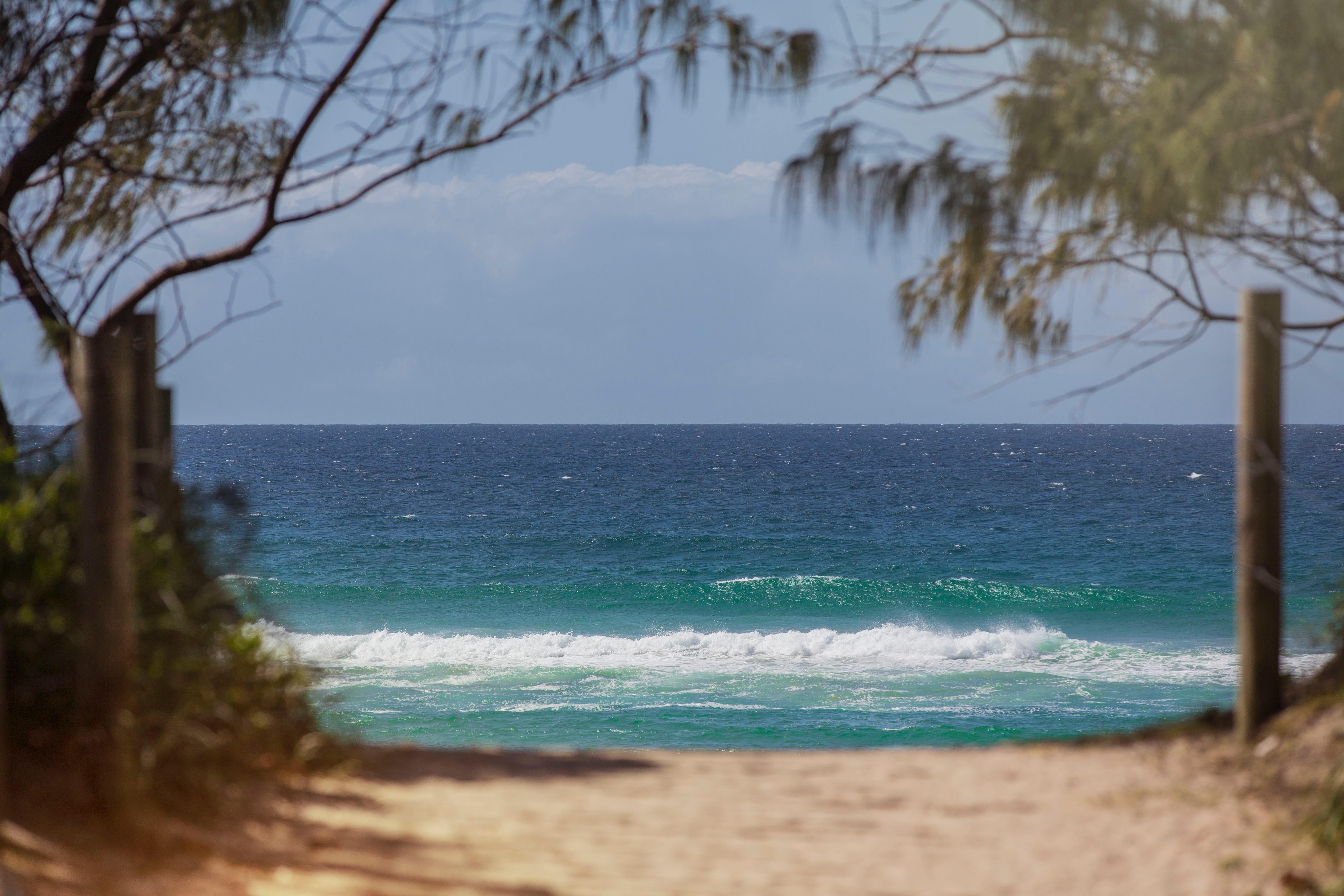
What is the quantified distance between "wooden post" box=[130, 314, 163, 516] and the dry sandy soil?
1.42 meters

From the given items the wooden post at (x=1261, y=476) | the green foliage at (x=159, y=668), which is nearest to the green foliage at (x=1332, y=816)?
the wooden post at (x=1261, y=476)

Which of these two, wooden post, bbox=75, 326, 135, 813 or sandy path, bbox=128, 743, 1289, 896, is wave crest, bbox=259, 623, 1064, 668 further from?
wooden post, bbox=75, 326, 135, 813

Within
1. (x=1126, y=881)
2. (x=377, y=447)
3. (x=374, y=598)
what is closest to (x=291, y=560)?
(x=374, y=598)

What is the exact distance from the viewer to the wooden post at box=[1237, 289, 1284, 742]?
161 inches

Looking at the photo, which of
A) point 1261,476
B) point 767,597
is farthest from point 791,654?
point 1261,476

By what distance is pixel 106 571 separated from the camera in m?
3.11

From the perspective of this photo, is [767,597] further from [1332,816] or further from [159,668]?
[159,668]

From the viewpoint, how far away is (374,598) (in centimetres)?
2441

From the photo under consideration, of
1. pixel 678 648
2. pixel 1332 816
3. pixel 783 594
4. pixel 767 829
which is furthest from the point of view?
pixel 783 594

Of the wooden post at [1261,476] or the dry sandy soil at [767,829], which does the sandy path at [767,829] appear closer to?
the dry sandy soil at [767,829]

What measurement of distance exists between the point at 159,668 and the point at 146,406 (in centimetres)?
141

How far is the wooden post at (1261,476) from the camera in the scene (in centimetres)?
410

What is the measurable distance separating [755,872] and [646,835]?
44 cm

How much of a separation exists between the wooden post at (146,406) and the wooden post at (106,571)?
3.67 ft
